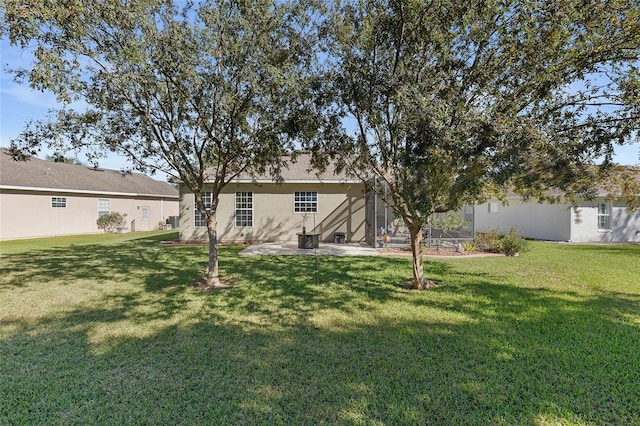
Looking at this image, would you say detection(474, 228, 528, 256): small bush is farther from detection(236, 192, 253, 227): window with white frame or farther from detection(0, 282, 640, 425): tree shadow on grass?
detection(236, 192, 253, 227): window with white frame

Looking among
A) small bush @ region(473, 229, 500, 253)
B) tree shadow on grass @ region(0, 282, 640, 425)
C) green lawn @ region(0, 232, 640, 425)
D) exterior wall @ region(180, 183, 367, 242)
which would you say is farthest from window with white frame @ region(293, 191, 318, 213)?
tree shadow on grass @ region(0, 282, 640, 425)

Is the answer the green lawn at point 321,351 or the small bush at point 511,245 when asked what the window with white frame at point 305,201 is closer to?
the green lawn at point 321,351

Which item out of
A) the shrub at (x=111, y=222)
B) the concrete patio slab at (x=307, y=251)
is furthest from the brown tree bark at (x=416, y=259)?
the shrub at (x=111, y=222)

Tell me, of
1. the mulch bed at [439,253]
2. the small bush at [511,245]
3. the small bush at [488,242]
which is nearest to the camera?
the small bush at [511,245]

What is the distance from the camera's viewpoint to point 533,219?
18.4 meters

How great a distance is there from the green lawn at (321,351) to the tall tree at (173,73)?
252cm

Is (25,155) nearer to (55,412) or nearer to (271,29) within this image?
(271,29)

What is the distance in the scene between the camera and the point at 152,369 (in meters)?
3.67

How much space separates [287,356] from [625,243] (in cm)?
1942

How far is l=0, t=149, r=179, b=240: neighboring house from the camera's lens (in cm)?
1750

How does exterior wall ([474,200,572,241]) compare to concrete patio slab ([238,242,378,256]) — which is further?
exterior wall ([474,200,572,241])

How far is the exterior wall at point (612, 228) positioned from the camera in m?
16.1

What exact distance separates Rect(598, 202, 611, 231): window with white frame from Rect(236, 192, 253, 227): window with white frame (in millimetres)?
17763

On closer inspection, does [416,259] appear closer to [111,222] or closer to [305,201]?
[305,201]
